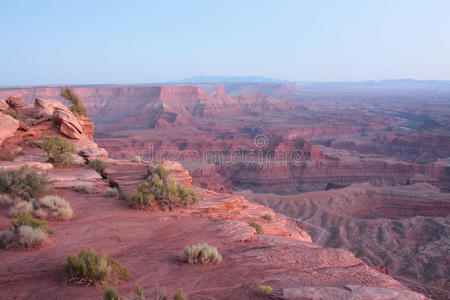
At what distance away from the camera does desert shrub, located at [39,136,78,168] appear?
467 inches

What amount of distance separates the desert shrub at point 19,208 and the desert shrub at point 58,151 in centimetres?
490

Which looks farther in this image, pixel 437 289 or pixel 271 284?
pixel 437 289

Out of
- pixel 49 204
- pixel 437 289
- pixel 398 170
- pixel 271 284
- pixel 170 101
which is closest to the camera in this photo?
pixel 271 284

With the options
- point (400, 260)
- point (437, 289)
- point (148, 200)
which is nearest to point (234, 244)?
point (148, 200)

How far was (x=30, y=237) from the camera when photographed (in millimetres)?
5324

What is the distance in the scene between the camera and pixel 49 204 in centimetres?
738

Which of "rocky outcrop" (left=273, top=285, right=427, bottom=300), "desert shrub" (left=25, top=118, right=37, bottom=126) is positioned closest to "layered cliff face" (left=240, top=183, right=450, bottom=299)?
"rocky outcrop" (left=273, top=285, right=427, bottom=300)

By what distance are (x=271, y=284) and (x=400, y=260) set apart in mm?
20610

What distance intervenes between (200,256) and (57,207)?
4089 mm

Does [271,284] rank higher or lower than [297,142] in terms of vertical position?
higher

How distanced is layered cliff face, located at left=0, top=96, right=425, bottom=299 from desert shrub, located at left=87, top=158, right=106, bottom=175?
2.01 metres

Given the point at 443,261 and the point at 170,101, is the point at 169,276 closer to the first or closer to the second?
the point at 443,261

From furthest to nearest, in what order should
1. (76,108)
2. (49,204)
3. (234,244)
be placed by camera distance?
1. (76,108)
2. (49,204)
3. (234,244)

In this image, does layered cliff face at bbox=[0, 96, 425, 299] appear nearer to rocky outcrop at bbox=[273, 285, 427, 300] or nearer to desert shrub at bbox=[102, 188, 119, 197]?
rocky outcrop at bbox=[273, 285, 427, 300]
